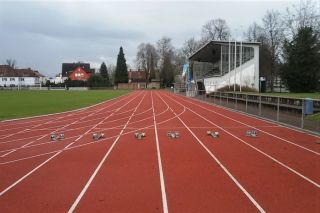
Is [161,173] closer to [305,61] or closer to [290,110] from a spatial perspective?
[290,110]

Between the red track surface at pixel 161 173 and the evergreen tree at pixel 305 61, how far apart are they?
3971 centimetres

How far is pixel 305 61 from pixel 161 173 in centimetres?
4755

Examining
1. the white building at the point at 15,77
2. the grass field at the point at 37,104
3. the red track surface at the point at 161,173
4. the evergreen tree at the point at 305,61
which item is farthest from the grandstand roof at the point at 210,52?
the white building at the point at 15,77

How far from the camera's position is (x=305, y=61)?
51.3m

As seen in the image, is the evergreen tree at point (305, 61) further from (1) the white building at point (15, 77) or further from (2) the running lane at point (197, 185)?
(1) the white building at point (15, 77)

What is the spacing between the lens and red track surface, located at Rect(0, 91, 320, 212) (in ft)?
19.9

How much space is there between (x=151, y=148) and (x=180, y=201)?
4949mm

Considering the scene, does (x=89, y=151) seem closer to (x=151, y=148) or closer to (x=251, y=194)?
(x=151, y=148)

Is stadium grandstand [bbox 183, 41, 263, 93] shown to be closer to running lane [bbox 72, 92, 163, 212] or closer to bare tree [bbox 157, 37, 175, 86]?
running lane [bbox 72, 92, 163, 212]

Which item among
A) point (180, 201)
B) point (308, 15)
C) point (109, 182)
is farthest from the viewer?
point (308, 15)

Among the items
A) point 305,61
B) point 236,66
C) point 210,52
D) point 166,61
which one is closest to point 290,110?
point 236,66

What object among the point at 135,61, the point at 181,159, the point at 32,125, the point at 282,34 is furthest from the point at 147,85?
the point at 181,159

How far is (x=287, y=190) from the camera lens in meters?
6.78

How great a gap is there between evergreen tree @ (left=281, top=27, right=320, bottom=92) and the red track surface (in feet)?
130
